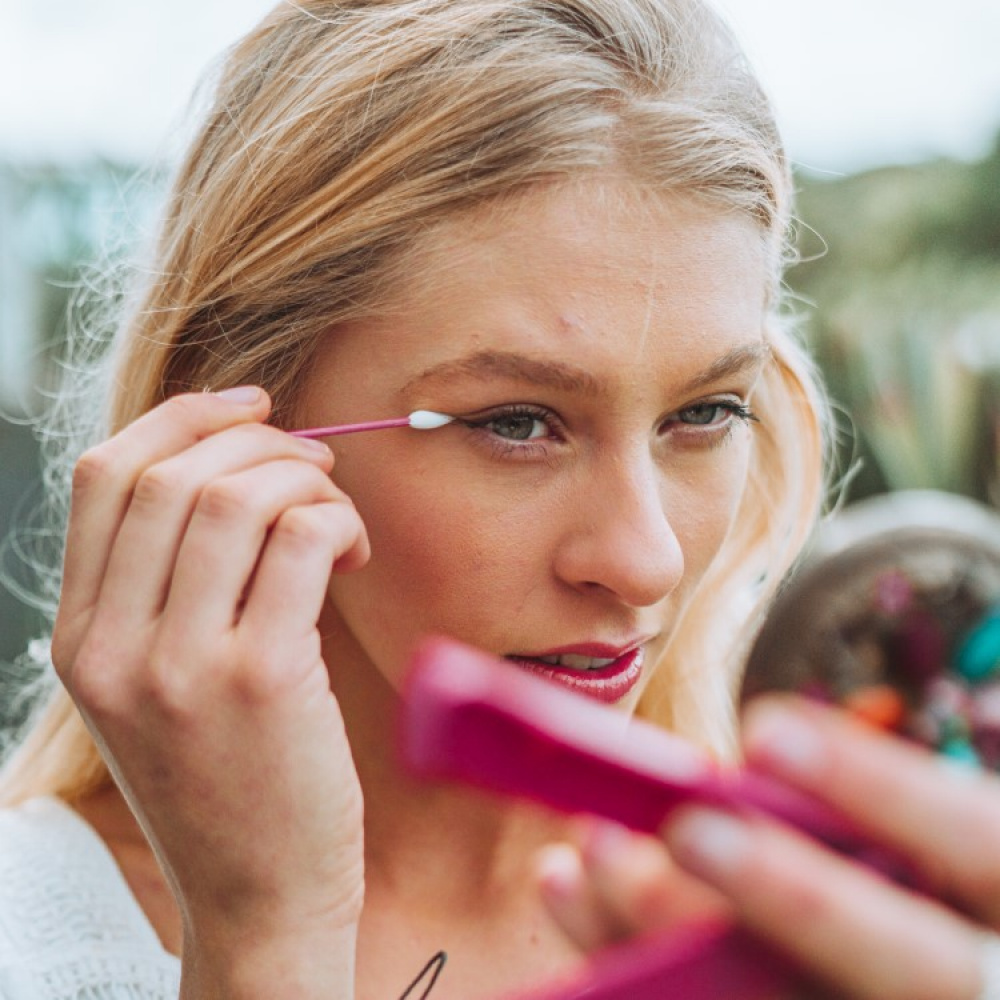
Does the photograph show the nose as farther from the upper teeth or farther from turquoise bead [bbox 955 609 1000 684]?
turquoise bead [bbox 955 609 1000 684]

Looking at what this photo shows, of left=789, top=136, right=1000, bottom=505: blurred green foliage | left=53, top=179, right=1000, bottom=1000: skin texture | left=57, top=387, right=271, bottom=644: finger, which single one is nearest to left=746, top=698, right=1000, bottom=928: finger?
left=53, top=179, right=1000, bottom=1000: skin texture

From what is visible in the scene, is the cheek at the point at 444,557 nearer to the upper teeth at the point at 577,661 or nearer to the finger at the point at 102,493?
the upper teeth at the point at 577,661

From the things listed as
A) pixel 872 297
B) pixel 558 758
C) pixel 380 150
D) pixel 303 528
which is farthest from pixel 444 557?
pixel 872 297

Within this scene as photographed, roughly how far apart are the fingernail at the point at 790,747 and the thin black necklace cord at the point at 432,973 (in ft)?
3.06

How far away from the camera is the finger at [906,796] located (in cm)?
45

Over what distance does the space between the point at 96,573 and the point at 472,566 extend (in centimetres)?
32

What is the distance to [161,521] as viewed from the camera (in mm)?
1015

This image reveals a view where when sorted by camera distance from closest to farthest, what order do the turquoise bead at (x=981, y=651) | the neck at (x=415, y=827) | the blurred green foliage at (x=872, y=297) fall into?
the turquoise bead at (x=981, y=651)
the neck at (x=415, y=827)
the blurred green foliage at (x=872, y=297)

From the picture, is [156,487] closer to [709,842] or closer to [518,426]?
[518,426]

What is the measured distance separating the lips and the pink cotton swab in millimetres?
226

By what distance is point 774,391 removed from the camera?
1.58 meters

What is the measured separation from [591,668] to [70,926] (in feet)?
1.94

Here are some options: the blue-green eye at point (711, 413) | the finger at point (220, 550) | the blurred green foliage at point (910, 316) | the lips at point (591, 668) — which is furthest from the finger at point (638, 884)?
the blurred green foliage at point (910, 316)

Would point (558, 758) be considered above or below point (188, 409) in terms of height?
above
